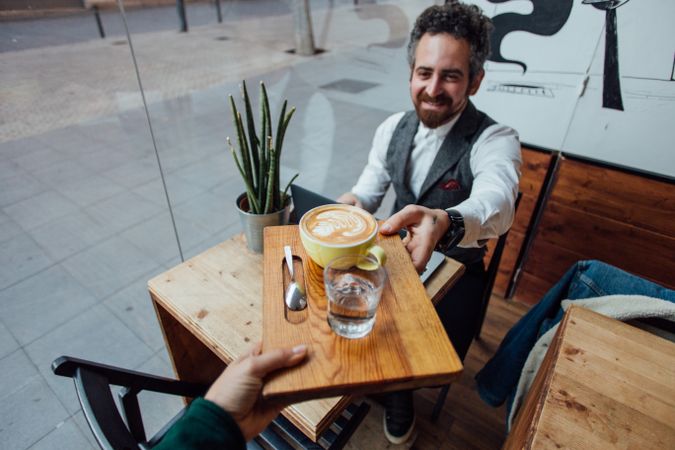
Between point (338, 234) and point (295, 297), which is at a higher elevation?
point (338, 234)

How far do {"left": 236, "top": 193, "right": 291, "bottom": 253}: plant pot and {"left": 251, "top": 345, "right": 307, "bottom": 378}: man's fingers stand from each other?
646 millimetres

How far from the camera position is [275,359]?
612 mm

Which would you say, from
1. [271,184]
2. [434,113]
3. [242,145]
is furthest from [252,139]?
[434,113]

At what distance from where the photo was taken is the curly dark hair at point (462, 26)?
4.46 ft

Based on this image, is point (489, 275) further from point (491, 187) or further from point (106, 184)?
point (106, 184)

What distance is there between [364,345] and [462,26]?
1283mm

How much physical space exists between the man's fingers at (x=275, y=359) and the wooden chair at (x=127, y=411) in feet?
1.16

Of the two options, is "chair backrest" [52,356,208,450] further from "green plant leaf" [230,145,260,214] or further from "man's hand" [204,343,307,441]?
"green plant leaf" [230,145,260,214]

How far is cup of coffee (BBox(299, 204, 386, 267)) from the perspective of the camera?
0.76 meters

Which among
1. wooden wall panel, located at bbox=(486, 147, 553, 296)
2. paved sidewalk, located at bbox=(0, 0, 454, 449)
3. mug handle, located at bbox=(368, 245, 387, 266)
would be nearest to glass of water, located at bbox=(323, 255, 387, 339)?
mug handle, located at bbox=(368, 245, 387, 266)

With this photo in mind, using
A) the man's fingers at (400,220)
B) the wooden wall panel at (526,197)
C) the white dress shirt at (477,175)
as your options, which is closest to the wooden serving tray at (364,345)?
the man's fingers at (400,220)

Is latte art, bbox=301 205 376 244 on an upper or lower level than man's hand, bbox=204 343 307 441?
upper

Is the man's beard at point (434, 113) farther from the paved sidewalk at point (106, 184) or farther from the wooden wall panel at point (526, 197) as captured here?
the paved sidewalk at point (106, 184)

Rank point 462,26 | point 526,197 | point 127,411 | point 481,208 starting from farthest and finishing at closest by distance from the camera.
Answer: point 526,197 < point 462,26 < point 481,208 < point 127,411
